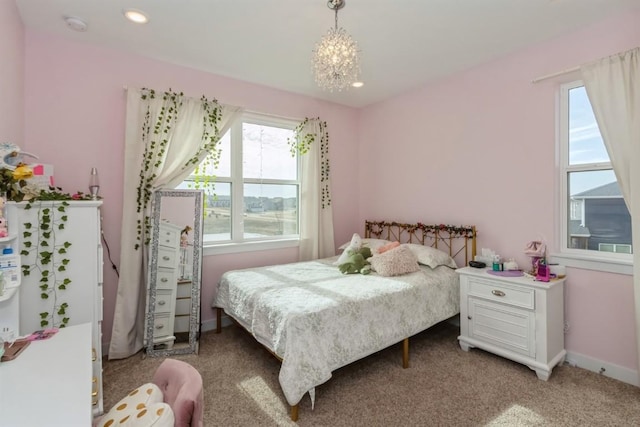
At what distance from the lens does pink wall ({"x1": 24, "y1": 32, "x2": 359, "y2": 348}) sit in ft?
8.24

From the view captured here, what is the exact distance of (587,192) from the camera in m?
2.56

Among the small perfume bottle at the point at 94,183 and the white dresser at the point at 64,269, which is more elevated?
the small perfume bottle at the point at 94,183

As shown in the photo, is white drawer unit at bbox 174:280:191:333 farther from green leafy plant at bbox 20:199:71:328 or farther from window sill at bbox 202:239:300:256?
green leafy plant at bbox 20:199:71:328

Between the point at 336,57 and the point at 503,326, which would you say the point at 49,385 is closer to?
the point at 336,57

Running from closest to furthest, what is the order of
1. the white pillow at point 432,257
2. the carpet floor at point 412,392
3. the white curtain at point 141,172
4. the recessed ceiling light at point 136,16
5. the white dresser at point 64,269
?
the white dresser at point 64,269
the carpet floor at point 412,392
the recessed ceiling light at point 136,16
the white curtain at point 141,172
the white pillow at point 432,257

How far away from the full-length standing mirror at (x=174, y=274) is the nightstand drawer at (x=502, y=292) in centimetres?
254

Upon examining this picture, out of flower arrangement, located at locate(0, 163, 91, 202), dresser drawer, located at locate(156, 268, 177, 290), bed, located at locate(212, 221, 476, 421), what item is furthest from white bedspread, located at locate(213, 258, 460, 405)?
flower arrangement, located at locate(0, 163, 91, 202)

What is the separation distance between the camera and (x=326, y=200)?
407 cm

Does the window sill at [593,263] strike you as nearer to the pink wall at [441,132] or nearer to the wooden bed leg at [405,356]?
the pink wall at [441,132]

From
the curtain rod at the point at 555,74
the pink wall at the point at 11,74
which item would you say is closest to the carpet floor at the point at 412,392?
the pink wall at the point at 11,74

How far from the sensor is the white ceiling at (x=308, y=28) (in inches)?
85.7

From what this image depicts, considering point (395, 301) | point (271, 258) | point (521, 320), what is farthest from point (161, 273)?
point (521, 320)

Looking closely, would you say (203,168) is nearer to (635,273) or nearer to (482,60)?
(482,60)

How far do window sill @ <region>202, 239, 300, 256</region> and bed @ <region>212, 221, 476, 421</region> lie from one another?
0.41m
